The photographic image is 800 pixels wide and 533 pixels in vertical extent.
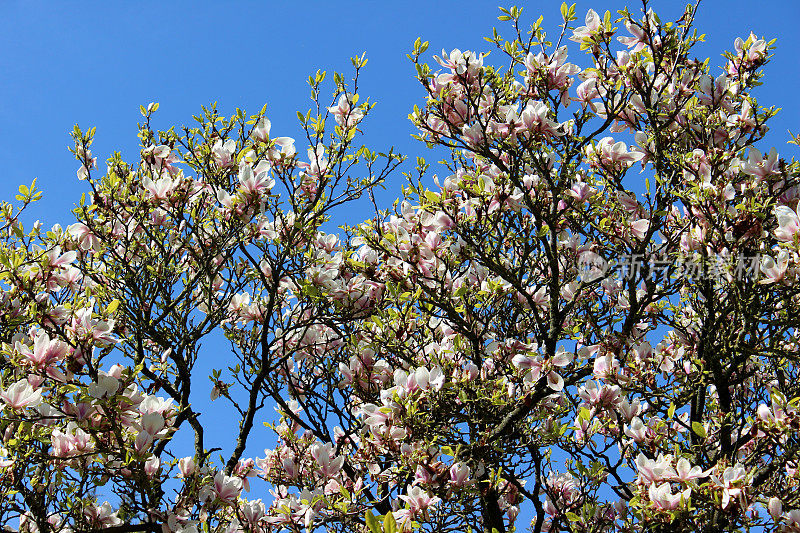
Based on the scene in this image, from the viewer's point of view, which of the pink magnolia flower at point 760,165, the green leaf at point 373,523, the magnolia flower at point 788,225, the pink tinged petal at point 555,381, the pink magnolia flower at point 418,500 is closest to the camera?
the green leaf at point 373,523

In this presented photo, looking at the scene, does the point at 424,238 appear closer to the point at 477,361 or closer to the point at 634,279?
the point at 477,361

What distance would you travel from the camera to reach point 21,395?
11.4 ft

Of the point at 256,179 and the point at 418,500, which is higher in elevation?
the point at 256,179

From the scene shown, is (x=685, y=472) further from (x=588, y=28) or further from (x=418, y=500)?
(x=588, y=28)

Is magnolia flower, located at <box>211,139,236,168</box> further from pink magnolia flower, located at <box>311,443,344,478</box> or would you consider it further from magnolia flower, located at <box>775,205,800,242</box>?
magnolia flower, located at <box>775,205,800,242</box>

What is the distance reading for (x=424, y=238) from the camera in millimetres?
4875

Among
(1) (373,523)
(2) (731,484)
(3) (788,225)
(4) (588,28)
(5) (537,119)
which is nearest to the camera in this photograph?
(1) (373,523)

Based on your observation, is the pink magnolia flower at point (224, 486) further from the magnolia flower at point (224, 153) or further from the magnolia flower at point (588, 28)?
the magnolia flower at point (588, 28)

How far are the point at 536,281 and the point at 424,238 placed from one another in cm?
98

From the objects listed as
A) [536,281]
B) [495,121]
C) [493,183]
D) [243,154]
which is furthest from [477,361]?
[243,154]

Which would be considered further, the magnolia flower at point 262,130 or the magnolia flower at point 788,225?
the magnolia flower at point 262,130

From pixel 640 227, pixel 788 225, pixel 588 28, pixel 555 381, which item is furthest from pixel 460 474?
pixel 588 28

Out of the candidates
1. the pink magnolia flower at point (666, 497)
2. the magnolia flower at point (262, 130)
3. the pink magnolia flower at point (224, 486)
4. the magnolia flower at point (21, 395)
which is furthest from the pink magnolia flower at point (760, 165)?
the magnolia flower at point (21, 395)

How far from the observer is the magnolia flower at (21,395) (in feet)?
11.3
